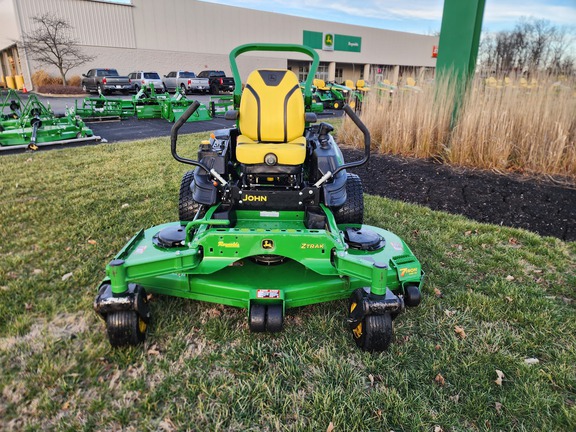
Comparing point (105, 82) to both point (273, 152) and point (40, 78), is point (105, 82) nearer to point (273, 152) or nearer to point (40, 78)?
point (40, 78)

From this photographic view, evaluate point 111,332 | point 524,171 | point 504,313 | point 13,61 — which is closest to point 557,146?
point 524,171

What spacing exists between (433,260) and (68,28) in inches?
1291

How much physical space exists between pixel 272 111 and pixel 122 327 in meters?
2.02

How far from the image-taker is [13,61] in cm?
3312

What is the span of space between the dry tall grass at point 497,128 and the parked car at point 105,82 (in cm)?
2121

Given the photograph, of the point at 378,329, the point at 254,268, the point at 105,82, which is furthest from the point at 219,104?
the point at 105,82

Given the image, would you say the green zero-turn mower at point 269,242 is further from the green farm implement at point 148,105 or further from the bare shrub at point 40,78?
the bare shrub at point 40,78

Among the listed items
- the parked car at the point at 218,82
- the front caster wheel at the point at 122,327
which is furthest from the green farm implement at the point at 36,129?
the parked car at the point at 218,82

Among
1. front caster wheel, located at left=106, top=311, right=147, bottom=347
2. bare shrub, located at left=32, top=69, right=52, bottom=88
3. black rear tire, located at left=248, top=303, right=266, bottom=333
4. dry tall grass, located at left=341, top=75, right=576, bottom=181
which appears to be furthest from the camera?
bare shrub, located at left=32, top=69, right=52, bottom=88

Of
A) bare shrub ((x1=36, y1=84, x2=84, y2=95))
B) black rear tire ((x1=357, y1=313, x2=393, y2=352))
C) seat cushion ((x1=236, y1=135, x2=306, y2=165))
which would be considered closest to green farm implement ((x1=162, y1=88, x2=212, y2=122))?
seat cushion ((x1=236, y1=135, x2=306, y2=165))

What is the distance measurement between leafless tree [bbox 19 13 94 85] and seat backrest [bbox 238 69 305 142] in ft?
96.4

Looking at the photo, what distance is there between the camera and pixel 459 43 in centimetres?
702

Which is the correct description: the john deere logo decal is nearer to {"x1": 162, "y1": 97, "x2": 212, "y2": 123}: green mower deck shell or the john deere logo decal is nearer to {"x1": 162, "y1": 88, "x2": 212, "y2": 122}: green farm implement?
{"x1": 162, "y1": 88, "x2": 212, "y2": 122}: green farm implement

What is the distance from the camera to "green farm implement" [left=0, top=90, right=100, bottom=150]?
8656mm
